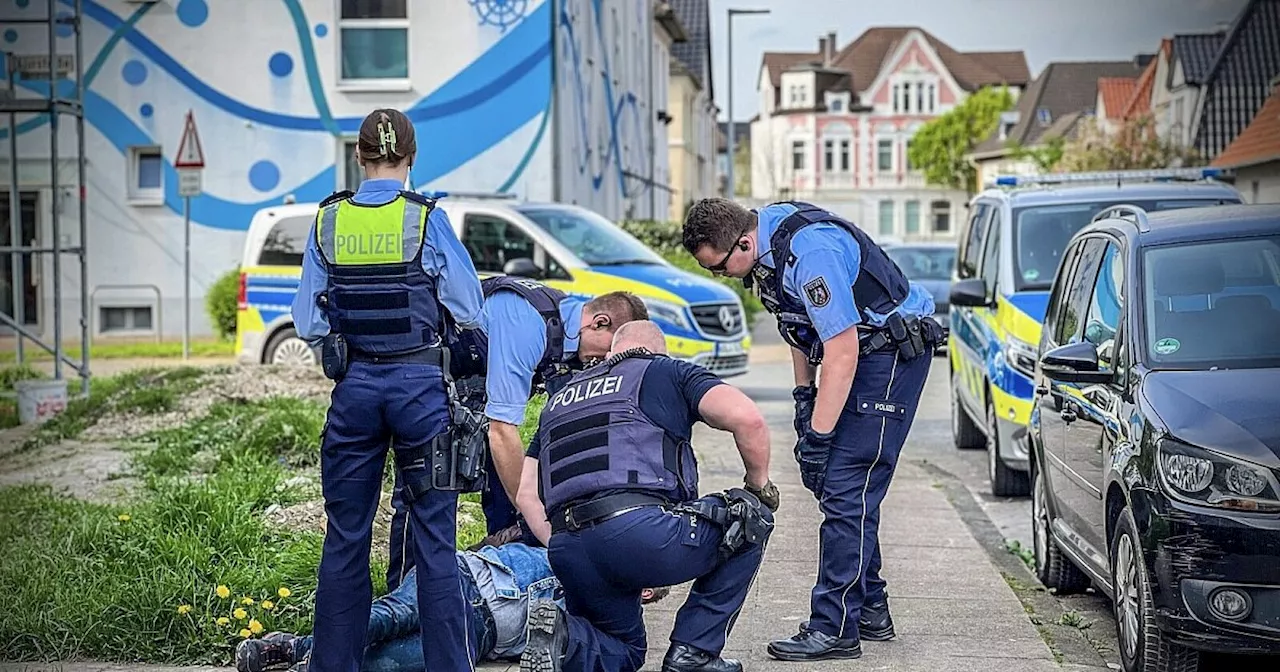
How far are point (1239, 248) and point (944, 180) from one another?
8567 cm

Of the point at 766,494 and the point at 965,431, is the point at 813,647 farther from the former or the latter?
the point at 965,431

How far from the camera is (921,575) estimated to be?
7453 millimetres

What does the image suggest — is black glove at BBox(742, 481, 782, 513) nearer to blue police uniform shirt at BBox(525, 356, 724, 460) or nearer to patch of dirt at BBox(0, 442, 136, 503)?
blue police uniform shirt at BBox(525, 356, 724, 460)

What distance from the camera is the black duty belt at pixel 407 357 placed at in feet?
16.7

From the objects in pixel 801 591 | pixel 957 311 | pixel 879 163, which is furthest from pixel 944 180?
pixel 801 591

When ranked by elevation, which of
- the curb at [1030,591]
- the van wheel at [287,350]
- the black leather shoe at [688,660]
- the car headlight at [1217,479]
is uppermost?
the van wheel at [287,350]

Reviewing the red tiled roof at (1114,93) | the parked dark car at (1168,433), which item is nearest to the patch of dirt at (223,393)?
the parked dark car at (1168,433)

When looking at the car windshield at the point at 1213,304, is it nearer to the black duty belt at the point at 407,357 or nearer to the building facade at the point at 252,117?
the black duty belt at the point at 407,357

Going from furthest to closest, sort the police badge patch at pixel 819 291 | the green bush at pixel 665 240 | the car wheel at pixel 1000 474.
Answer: the green bush at pixel 665 240
the car wheel at pixel 1000 474
the police badge patch at pixel 819 291

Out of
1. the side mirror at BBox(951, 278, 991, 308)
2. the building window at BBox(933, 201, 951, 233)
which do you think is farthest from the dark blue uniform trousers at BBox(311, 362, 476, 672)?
the building window at BBox(933, 201, 951, 233)

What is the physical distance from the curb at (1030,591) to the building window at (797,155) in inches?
3539

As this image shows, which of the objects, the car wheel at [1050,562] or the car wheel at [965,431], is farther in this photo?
the car wheel at [965,431]

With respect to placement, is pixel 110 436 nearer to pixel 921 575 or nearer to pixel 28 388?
pixel 28 388

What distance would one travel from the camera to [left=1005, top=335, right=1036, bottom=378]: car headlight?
30.4ft
